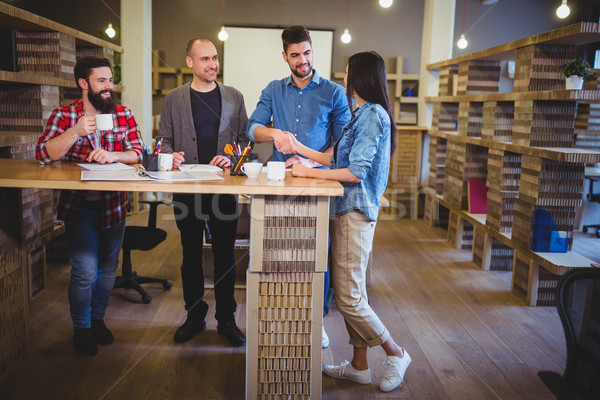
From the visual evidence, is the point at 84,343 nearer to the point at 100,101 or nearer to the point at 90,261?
the point at 90,261

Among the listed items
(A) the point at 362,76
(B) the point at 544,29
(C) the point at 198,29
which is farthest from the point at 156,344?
(B) the point at 544,29

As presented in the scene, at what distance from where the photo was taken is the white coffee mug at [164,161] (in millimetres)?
2270

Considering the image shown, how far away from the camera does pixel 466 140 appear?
14.8 feet

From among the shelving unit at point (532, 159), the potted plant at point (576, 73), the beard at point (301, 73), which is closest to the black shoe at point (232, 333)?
the beard at point (301, 73)

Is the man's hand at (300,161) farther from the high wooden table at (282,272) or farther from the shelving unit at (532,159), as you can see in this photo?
the shelving unit at (532,159)

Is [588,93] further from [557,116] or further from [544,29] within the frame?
[544,29]

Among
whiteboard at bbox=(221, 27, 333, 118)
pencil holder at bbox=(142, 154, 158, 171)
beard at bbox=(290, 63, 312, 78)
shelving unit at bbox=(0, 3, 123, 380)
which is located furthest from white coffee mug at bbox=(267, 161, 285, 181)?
whiteboard at bbox=(221, 27, 333, 118)

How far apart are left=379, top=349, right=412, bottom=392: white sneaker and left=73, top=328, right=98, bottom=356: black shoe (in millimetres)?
1363

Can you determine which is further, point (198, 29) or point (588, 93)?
point (198, 29)

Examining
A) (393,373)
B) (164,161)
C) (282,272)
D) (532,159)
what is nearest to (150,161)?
(164,161)

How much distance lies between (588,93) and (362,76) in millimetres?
Result: 1622

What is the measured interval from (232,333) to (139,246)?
906 millimetres

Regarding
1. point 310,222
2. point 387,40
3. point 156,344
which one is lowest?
point 156,344

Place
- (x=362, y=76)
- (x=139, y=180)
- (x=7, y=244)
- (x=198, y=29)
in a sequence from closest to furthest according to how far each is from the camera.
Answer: (x=139, y=180) → (x=362, y=76) → (x=7, y=244) → (x=198, y=29)
